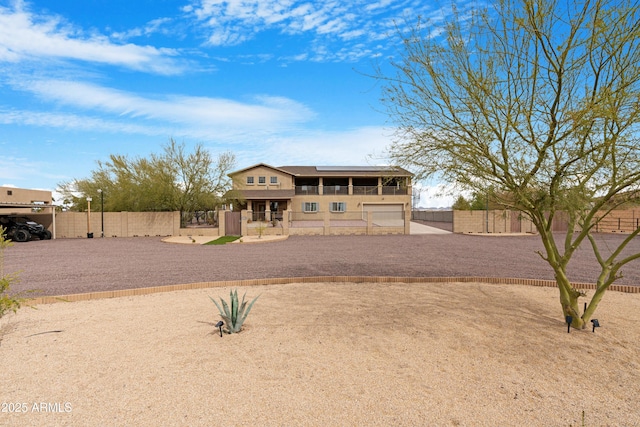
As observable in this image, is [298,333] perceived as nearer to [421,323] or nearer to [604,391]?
[421,323]

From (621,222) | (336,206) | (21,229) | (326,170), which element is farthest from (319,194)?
(621,222)

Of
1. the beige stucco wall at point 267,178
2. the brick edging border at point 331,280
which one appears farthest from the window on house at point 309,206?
the brick edging border at point 331,280

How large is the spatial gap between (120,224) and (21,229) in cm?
560

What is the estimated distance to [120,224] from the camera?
84.1 feet

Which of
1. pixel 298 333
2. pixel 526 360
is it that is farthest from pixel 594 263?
pixel 298 333

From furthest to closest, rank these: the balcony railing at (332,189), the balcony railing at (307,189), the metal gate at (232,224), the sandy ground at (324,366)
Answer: the balcony railing at (332,189) → the balcony railing at (307,189) → the metal gate at (232,224) → the sandy ground at (324,366)

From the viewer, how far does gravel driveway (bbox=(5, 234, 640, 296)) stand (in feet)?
31.9

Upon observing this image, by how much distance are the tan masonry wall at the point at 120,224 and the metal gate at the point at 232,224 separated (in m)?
4.03

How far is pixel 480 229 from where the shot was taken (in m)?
26.5

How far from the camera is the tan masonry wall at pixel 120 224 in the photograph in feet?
82.5

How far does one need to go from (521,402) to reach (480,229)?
25.2 metres

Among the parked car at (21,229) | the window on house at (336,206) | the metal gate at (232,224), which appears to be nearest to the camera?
the parked car at (21,229)

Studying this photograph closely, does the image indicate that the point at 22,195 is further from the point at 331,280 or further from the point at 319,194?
the point at 331,280

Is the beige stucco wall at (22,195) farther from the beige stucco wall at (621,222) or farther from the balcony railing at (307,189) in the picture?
the beige stucco wall at (621,222)
